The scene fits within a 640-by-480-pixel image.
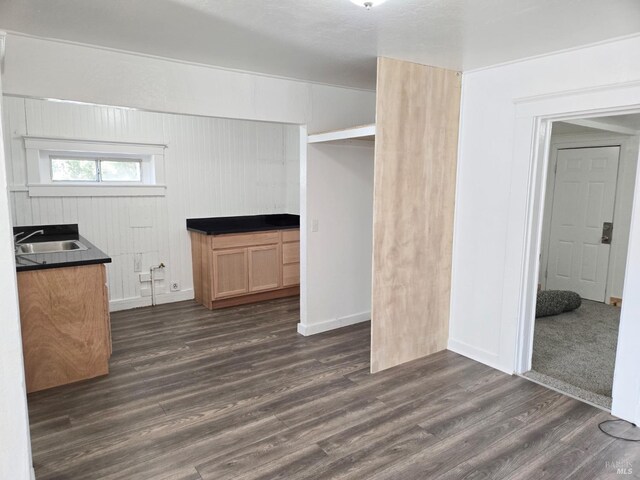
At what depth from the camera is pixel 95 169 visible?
460cm

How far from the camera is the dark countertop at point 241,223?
4937 mm

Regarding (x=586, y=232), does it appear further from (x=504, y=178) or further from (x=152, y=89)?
(x=152, y=89)

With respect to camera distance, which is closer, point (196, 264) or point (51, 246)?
point (51, 246)

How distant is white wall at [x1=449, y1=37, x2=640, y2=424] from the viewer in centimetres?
255

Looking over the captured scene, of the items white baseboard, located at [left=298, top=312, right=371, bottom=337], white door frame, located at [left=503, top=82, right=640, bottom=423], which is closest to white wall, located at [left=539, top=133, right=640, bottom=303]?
white door frame, located at [left=503, top=82, right=640, bottom=423]

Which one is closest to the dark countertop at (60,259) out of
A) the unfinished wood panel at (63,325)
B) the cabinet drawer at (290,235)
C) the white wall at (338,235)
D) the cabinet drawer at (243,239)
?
the unfinished wood panel at (63,325)

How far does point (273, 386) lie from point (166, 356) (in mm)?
1086

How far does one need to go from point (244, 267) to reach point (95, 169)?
195 cm

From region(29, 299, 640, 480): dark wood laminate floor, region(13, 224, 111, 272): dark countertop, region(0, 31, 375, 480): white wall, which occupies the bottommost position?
region(29, 299, 640, 480): dark wood laminate floor

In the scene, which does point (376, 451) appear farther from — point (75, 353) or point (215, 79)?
point (215, 79)

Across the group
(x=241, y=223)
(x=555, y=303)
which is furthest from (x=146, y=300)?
(x=555, y=303)

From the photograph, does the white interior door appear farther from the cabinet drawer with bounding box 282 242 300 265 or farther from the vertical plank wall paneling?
the vertical plank wall paneling

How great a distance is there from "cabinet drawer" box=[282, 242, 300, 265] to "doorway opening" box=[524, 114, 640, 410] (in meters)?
2.81

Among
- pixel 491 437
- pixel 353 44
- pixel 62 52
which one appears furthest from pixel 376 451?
pixel 62 52
